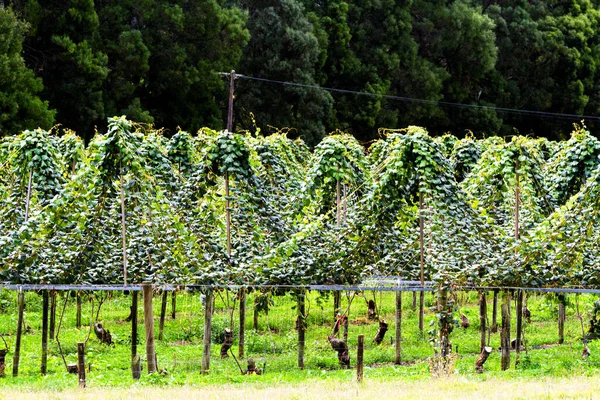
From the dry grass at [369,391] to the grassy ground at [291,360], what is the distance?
1 cm

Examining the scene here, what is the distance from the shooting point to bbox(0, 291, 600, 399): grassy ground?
36.4 ft

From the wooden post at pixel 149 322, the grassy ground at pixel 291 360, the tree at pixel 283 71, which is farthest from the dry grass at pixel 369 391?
the tree at pixel 283 71

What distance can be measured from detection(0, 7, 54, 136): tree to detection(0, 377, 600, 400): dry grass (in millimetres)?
16255

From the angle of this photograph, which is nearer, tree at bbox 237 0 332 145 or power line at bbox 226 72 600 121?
tree at bbox 237 0 332 145

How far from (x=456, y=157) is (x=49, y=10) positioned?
1356 centimetres

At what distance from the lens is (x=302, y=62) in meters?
35.8

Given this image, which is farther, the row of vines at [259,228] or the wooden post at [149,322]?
the row of vines at [259,228]

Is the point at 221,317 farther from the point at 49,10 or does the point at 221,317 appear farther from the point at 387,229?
the point at 49,10

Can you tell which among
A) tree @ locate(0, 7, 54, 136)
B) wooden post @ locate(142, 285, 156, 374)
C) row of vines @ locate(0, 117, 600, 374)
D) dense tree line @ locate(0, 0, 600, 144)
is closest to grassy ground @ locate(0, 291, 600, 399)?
wooden post @ locate(142, 285, 156, 374)

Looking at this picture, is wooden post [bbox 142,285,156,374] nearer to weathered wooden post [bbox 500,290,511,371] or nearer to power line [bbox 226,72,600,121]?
weathered wooden post [bbox 500,290,511,371]

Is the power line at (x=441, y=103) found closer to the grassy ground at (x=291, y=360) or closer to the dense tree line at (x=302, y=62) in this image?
the dense tree line at (x=302, y=62)

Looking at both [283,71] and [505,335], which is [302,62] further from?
[505,335]

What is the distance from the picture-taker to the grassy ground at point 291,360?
11.1m

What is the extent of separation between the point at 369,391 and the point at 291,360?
15.0 ft
